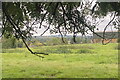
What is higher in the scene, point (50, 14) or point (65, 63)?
point (50, 14)

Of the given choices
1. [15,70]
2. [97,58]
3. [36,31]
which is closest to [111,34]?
[36,31]

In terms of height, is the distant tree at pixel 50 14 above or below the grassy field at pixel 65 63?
above

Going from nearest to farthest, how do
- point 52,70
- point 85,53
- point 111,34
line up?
point 111,34, point 52,70, point 85,53

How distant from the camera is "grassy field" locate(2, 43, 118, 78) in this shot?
2.29 m

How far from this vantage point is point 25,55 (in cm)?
275

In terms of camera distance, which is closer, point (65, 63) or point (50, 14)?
point (50, 14)

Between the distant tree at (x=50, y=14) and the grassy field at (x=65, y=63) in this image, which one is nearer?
the distant tree at (x=50, y=14)

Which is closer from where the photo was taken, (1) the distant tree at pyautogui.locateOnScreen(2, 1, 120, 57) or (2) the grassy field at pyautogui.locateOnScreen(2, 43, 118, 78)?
(1) the distant tree at pyautogui.locateOnScreen(2, 1, 120, 57)

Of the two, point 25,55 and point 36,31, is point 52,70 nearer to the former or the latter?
point 25,55

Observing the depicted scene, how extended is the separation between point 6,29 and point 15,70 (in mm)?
1874

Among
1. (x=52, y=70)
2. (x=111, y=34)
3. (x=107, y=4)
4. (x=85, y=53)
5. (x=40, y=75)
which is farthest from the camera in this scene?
(x=85, y=53)

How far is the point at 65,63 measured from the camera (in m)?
2.68

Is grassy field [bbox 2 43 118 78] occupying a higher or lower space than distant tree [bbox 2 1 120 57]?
lower

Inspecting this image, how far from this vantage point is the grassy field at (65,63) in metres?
2.29
